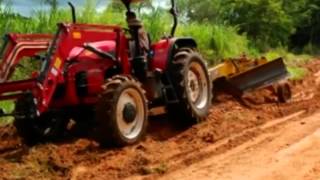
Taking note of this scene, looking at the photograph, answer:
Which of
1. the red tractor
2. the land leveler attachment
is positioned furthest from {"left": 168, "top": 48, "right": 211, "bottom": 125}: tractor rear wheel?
the land leveler attachment

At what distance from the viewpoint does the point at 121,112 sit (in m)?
8.76

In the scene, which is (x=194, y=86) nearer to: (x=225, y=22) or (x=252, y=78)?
(x=252, y=78)

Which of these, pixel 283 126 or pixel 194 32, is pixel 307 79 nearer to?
pixel 194 32

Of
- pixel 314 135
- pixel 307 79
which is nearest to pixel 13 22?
pixel 314 135

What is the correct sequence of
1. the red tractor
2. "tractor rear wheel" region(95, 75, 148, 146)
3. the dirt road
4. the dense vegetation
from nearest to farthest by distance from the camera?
the dirt road → the red tractor → "tractor rear wheel" region(95, 75, 148, 146) → the dense vegetation

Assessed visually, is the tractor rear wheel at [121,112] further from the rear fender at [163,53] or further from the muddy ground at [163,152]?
the rear fender at [163,53]

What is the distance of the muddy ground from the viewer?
7.55 meters

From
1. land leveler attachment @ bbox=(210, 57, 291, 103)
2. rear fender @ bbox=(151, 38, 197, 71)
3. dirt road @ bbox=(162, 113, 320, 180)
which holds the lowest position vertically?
dirt road @ bbox=(162, 113, 320, 180)

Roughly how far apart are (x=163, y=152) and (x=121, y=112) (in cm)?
75

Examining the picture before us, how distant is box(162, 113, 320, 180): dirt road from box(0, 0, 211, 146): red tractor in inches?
51.1

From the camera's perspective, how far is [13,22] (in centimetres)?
1345

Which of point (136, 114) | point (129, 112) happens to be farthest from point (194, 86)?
point (129, 112)

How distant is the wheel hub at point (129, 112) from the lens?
880 cm

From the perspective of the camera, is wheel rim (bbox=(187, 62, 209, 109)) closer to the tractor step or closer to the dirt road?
the tractor step
